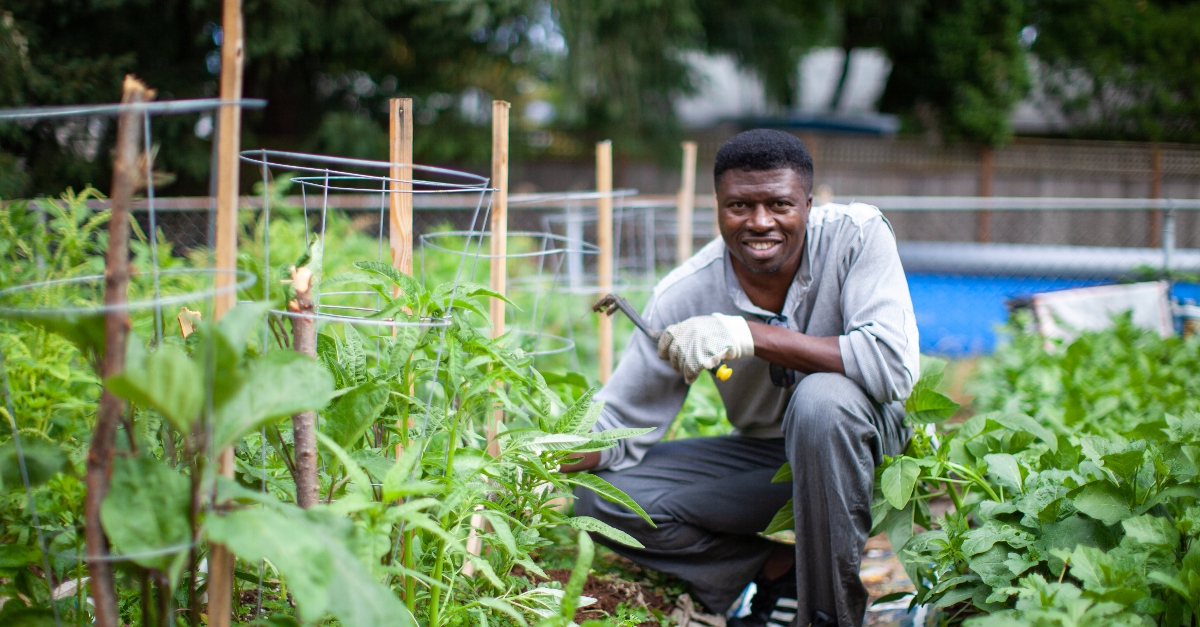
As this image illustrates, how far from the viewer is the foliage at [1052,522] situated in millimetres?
1322

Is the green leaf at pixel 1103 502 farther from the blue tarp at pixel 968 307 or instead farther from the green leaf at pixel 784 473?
the blue tarp at pixel 968 307

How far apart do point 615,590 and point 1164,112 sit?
11.4 metres

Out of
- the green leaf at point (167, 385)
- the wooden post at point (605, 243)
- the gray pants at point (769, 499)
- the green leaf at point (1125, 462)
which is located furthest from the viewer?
the wooden post at point (605, 243)

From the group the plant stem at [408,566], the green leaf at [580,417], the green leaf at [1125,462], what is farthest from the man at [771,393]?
the plant stem at [408,566]

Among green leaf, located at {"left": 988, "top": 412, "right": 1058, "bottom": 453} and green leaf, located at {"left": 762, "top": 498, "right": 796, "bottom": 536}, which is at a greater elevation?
green leaf, located at {"left": 988, "top": 412, "right": 1058, "bottom": 453}

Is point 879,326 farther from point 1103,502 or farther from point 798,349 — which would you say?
point 1103,502

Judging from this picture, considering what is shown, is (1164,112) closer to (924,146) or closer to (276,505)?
(924,146)

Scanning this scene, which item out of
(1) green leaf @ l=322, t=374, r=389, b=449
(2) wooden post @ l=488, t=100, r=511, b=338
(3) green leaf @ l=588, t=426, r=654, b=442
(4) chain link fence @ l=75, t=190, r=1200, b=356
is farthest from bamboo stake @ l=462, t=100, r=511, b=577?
(4) chain link fence @ l=75, t=190, r=1200, b=356

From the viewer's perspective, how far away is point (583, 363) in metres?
4.46

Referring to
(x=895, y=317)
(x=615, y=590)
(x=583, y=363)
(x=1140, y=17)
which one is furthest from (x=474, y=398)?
(x=1140, y=17)

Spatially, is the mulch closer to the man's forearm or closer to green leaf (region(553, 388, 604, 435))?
green leaf (region(553, 388, 604, 435))

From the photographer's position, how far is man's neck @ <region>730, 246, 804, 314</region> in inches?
82.5

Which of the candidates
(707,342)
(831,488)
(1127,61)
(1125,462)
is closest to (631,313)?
(707,342)

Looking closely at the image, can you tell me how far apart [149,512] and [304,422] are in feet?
0.78
